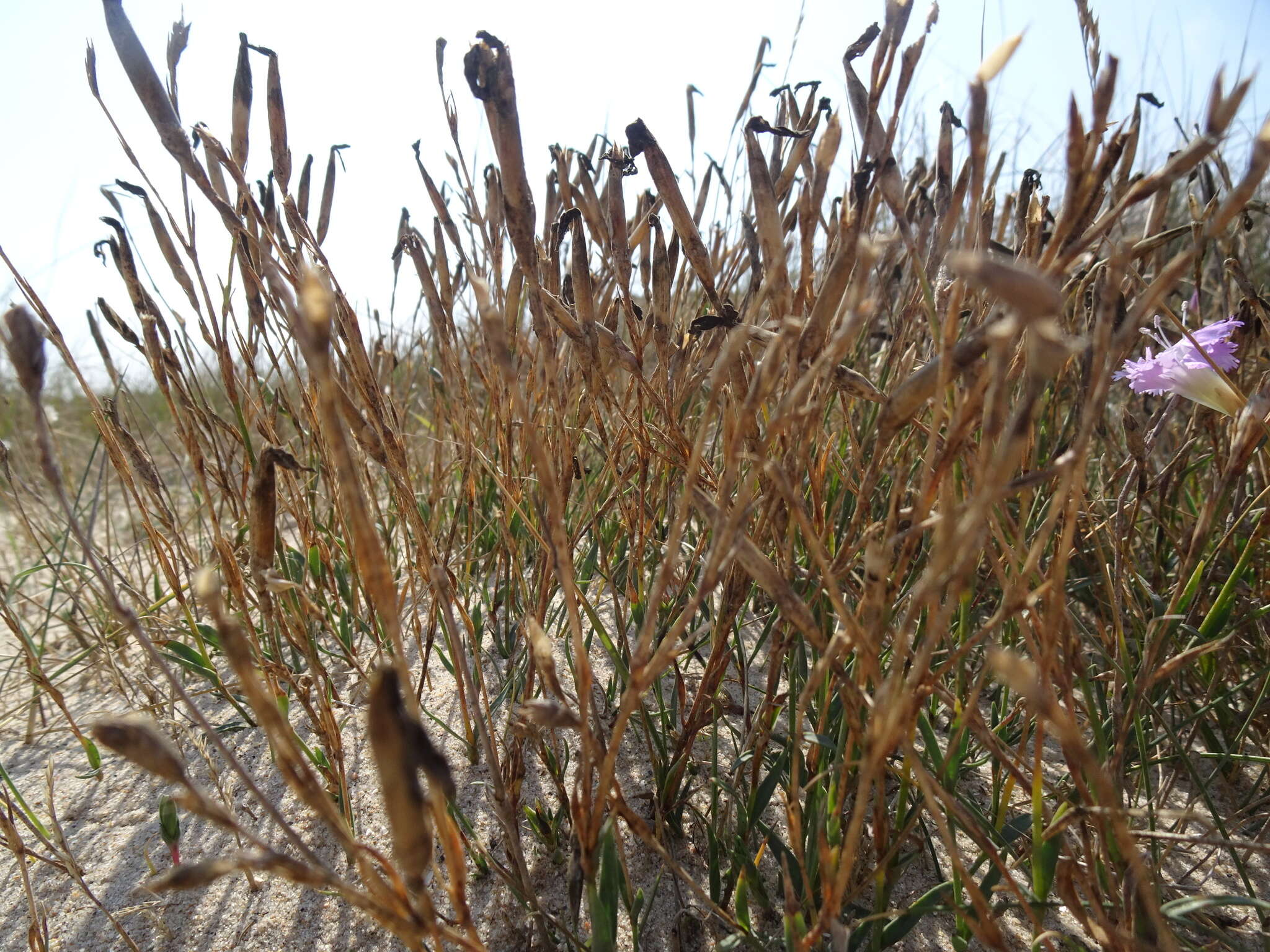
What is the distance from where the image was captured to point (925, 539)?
105 cm

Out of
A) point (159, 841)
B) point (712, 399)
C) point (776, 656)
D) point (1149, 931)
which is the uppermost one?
point (712, 399)

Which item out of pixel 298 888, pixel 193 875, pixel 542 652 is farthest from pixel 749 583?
pixel 298 888

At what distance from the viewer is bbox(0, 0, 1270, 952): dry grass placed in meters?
0.36

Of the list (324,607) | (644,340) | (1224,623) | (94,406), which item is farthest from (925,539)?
(94,406)

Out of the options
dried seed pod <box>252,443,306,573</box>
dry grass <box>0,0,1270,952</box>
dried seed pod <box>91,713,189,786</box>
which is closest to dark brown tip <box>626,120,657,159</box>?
dry grass <box>0,0,1270,952</box>

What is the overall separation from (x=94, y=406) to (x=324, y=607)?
407 mm

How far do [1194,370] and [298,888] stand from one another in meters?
0.94

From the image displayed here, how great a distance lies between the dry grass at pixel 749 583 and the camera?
358mm

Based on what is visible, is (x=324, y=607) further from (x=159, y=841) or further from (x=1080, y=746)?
(x=1080, y=746)

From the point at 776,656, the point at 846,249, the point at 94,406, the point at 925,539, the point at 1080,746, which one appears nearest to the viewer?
the point at 1080,746

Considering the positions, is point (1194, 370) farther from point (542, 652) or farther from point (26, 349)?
point (26, 349)

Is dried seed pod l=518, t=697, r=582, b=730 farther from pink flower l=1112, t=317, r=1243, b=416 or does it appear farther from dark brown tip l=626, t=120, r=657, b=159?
pink flower l=1112, t=317, r=1243, b=416

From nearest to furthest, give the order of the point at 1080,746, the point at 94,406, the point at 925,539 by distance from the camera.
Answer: the point at 1080,746, the point at 94,406, the point at 925,539

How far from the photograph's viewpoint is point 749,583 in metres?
0.61
